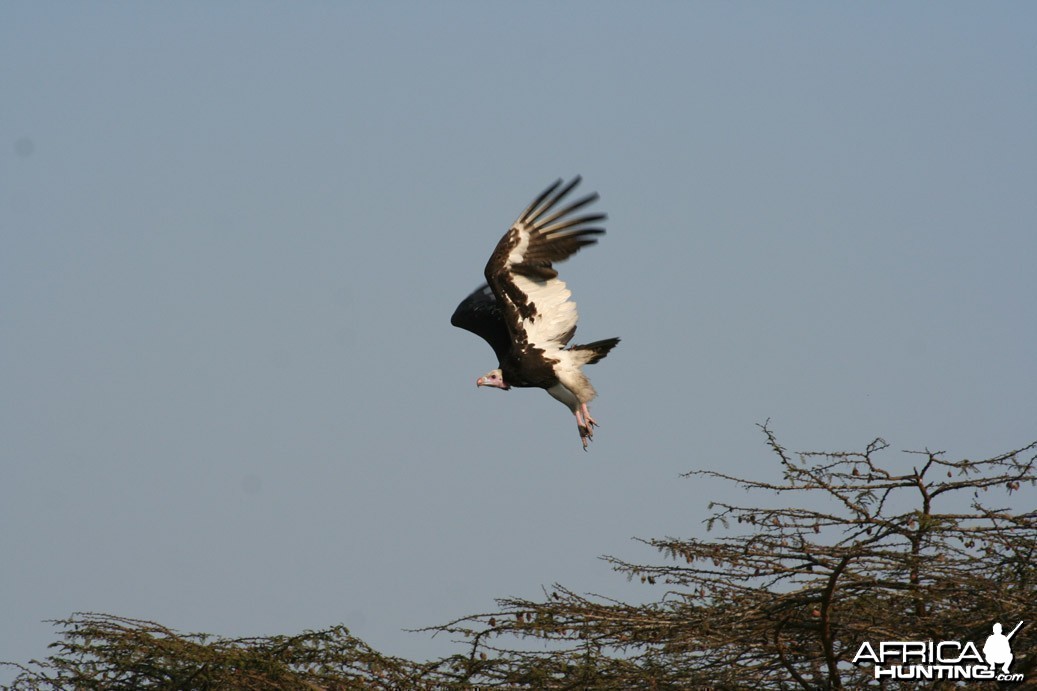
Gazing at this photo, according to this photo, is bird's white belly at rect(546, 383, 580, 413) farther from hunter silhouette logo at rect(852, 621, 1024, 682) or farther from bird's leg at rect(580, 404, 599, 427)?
hunter silhouette logo at rect(852, 621, 1024, 682)

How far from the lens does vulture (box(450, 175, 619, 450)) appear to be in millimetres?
13039

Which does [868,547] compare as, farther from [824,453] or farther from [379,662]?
[379,662]

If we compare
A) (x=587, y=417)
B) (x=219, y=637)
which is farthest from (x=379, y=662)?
(x=587, y=417)

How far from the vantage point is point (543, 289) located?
1333 centimetres

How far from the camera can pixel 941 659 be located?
7.96m

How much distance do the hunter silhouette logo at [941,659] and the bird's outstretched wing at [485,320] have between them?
7.08m

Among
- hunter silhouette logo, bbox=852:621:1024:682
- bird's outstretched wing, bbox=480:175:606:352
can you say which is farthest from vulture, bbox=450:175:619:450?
hunter silhouette logo, bbox=852:621:1024:682

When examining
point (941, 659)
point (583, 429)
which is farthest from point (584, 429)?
point (941, 659)

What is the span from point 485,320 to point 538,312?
4.54 feet

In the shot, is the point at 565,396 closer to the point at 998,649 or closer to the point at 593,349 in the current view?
the point at 593,349

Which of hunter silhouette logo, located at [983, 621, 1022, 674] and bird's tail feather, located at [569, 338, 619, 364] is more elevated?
bird's tail feather, located at [569, 338, 619, 364]

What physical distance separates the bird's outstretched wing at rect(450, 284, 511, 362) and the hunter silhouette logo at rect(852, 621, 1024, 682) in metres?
7.08

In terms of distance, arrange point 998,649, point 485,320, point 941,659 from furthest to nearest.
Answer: point 485,320 < point 941,659 < point 998,649

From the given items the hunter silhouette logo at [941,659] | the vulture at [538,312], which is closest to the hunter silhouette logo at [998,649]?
the hunter silhouette logo at [941,659]
